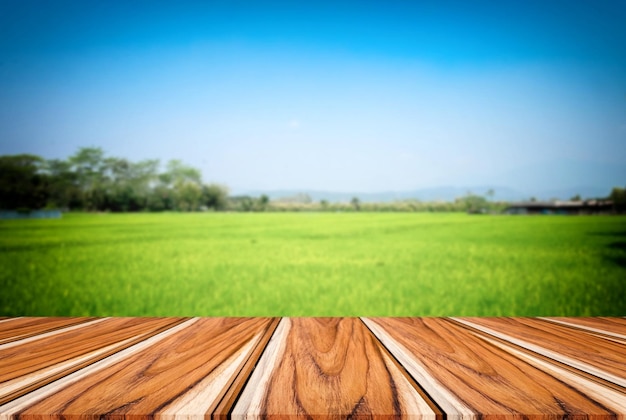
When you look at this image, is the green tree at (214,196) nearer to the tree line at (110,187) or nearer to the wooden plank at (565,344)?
the tree line at (110,187)

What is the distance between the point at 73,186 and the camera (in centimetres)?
628

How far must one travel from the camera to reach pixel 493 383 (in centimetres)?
58

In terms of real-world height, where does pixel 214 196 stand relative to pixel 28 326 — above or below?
above

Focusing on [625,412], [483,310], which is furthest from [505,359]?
[483,310]

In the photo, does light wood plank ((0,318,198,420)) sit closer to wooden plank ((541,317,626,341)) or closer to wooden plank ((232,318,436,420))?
wooden plank ((232,318,436,420))

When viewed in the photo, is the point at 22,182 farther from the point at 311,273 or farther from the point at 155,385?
the point at 155,385

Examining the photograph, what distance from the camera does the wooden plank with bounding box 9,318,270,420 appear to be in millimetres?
472

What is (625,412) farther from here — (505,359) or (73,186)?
(73,186)

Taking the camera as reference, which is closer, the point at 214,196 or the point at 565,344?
the point at 565,344

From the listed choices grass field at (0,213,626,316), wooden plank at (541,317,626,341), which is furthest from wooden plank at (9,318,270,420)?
grass field at (0,213,626,316)

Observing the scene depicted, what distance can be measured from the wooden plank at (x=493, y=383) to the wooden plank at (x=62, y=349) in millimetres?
603

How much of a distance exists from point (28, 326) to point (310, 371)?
2.89 ft

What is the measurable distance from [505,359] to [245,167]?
5953mm

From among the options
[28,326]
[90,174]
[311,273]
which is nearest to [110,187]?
[90,174]
